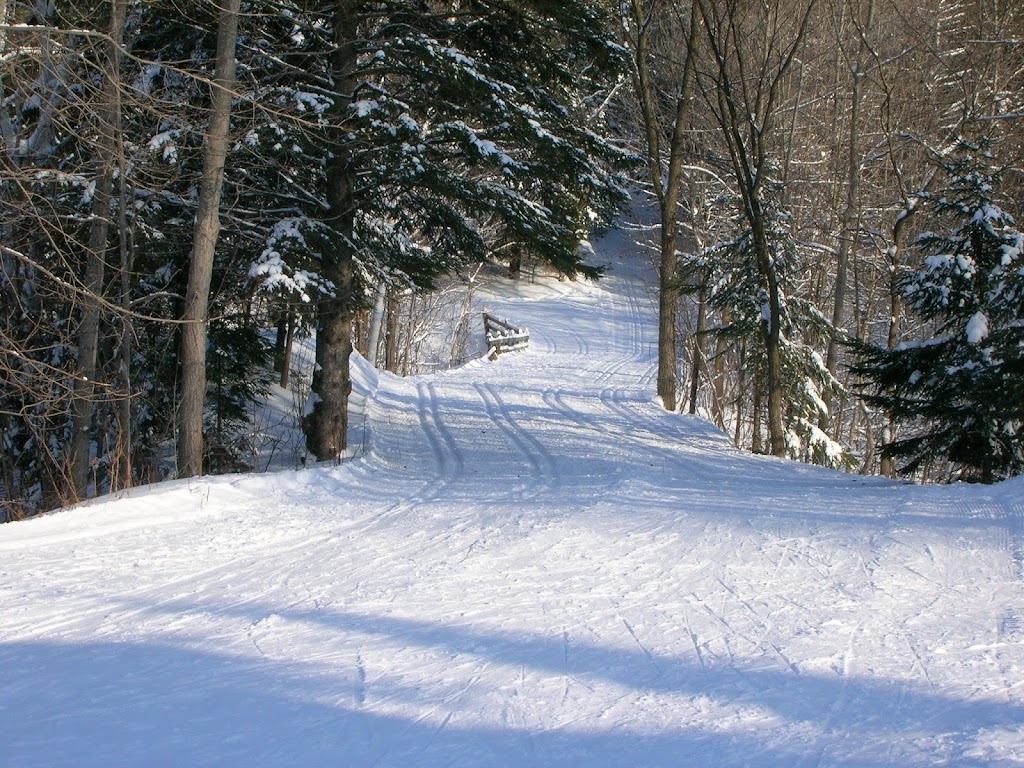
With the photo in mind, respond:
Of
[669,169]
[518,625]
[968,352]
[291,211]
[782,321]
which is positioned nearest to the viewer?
[518,625]

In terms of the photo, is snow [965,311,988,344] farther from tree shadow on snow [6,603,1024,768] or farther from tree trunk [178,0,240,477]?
tree trunk [178,0,240,477]

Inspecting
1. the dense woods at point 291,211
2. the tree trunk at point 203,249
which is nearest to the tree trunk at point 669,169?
the dense woods at point 291,211

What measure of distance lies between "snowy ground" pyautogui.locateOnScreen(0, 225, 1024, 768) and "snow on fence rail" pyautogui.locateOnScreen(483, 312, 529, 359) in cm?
2080

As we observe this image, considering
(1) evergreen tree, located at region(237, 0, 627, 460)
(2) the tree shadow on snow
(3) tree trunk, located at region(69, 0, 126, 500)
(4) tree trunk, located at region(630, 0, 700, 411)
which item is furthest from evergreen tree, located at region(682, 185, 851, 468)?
(2) the tree shadow on snow

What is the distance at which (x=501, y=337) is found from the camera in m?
30.2

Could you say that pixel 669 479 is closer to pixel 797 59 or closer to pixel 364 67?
pixel 364 67

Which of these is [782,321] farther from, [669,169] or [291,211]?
[291,211]

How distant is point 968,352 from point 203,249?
879 cm

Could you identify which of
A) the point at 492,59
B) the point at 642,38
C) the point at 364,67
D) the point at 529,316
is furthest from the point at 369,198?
the point at 529,316

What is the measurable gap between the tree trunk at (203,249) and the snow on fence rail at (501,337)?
19.0 metres

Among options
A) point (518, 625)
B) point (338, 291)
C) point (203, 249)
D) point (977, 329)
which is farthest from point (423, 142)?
point (518, 625)

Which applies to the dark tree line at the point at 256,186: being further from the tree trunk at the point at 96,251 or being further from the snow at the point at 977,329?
the snow at the point at 977,329

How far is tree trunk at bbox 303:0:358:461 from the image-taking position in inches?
428

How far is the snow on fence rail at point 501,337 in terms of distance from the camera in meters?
30.0
